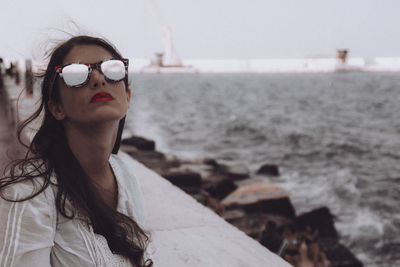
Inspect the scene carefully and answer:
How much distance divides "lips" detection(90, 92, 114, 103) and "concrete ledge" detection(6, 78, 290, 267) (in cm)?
57

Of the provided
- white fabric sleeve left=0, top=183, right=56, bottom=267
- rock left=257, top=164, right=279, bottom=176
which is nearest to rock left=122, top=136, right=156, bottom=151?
rock left=257, top=164, right=279, bottom=176

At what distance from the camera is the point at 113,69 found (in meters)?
1.44

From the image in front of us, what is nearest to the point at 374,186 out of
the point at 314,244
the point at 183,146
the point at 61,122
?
the point at 314,244

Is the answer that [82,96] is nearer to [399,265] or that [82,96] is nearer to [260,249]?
[260,249]

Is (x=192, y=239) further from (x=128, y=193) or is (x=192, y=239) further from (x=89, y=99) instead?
(x=89, y=99)

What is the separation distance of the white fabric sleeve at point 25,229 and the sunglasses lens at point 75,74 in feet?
1.26

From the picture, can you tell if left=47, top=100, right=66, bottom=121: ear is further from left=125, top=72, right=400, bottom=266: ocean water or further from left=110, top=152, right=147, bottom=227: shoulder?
left=125, top=72, right=400, bottom=266: ocean water

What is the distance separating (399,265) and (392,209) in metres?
4.25

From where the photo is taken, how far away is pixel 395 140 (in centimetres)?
2639

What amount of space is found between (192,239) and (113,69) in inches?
50.4

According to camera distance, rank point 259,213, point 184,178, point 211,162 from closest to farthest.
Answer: point 259,213 < point 184,178 < point 211,162

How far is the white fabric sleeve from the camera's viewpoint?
1.07 meters

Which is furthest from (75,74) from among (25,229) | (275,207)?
(275,207)

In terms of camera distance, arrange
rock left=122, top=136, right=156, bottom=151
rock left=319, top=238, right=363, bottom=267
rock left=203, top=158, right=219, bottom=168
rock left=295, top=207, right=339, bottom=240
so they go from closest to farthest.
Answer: rock left=319, top=238, right=363, bottom=267 → rock left=295, top=207, right=339, bottom=240 → rock left=203, top=158, right=219, bottom=168 → rock left=122, top=136, right=156, bottom=151
